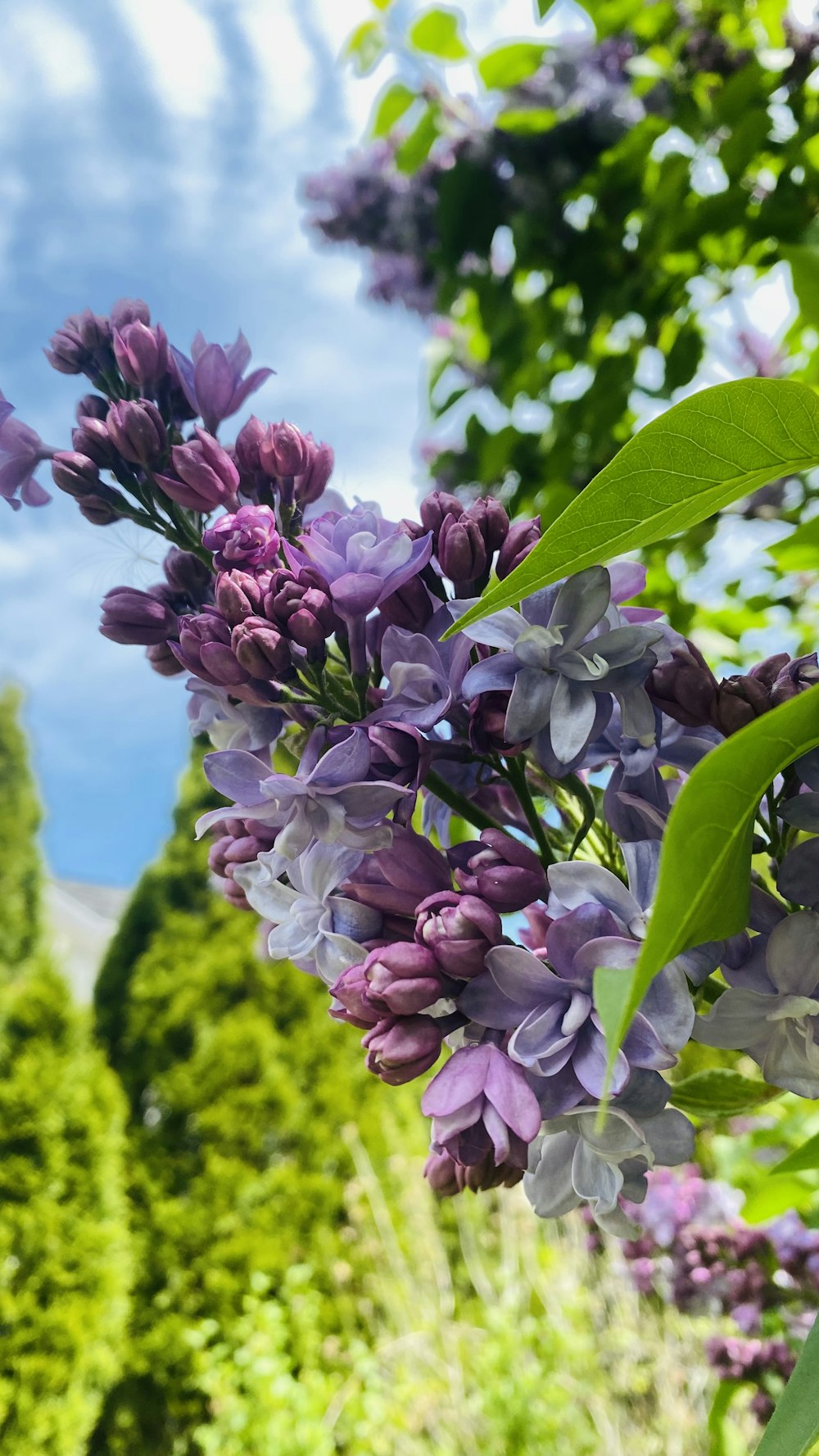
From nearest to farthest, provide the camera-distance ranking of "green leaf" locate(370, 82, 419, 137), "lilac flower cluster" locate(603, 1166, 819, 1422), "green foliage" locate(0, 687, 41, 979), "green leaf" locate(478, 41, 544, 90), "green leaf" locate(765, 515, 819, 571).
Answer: "green leaf" locate(765, 515, 819, 571) → "lilac flower cluster" locate(603, 1166, 819, 1422) → "green leaf" locate(478, 41, 544, 90) → "green leaf" locate(370, 82, 419, 137) → "green foliage" locate(0, 687, 41, 979)

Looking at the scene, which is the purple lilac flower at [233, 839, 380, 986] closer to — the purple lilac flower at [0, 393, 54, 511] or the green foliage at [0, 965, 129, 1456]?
the purple lilac flower at [0, 393, 54, 511]

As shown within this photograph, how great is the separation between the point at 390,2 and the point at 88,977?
1070 centimetres

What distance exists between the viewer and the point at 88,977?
35.1 feet

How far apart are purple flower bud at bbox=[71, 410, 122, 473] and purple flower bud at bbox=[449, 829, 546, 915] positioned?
0.21 m

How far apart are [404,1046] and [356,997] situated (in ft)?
0.07

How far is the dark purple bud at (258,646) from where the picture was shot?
316 millimetres

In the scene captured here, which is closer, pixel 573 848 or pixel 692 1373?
pixel 573 848

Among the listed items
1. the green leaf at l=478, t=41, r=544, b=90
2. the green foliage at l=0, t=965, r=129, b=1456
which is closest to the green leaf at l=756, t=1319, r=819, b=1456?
the green leaf at l=478, t=41, r=544, b=90

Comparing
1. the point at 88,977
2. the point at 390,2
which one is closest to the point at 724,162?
the point at 390,2

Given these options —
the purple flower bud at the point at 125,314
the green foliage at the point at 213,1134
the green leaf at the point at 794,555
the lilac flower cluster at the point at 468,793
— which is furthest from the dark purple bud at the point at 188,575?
the green foliage at the point at 213,1134

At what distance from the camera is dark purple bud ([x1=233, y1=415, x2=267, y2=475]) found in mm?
379

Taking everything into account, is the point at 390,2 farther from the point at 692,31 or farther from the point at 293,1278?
the point at 293,1278

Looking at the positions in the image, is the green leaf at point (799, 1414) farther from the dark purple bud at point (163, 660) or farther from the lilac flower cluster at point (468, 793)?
the dark purple bud at point (163, 660)

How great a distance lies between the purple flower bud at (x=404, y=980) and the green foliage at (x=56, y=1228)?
3311mm
